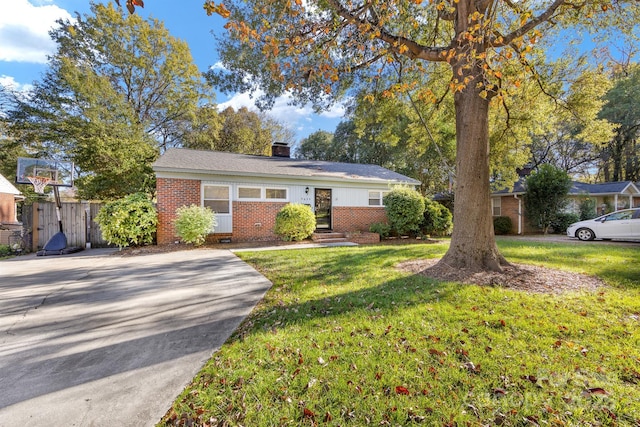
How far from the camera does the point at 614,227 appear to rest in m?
11.3

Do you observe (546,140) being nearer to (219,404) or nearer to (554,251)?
(554,251)

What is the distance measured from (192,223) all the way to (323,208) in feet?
20.0

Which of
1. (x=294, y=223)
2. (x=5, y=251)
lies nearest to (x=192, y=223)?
(x=294, y=223)

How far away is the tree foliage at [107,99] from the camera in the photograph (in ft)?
46.6

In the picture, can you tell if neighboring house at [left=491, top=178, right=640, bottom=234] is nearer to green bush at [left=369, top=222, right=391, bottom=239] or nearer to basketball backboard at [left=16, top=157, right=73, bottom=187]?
green bush at [left=369, top=222, right=391, bottom=239]

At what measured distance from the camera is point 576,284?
187 inches

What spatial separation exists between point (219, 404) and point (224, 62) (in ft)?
30.0

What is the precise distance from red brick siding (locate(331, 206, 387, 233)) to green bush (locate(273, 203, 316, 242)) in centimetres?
230

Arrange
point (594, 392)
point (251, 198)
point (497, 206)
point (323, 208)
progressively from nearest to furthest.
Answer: point (594, 392) → point (251, 198) → point (323, 208) → point (497, 206)

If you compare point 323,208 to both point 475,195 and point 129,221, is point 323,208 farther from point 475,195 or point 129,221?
point 475,195

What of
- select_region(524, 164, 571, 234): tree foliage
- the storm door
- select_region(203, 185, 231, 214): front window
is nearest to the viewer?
select_region(203, 185, 231, 214): front window

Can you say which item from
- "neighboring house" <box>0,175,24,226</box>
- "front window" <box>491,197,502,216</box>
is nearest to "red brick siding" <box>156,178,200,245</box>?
"neighboring house" <box>0,175,24,226</box>

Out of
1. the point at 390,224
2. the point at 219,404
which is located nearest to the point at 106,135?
the point at 390,224

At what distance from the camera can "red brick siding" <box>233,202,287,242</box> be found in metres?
11.1
